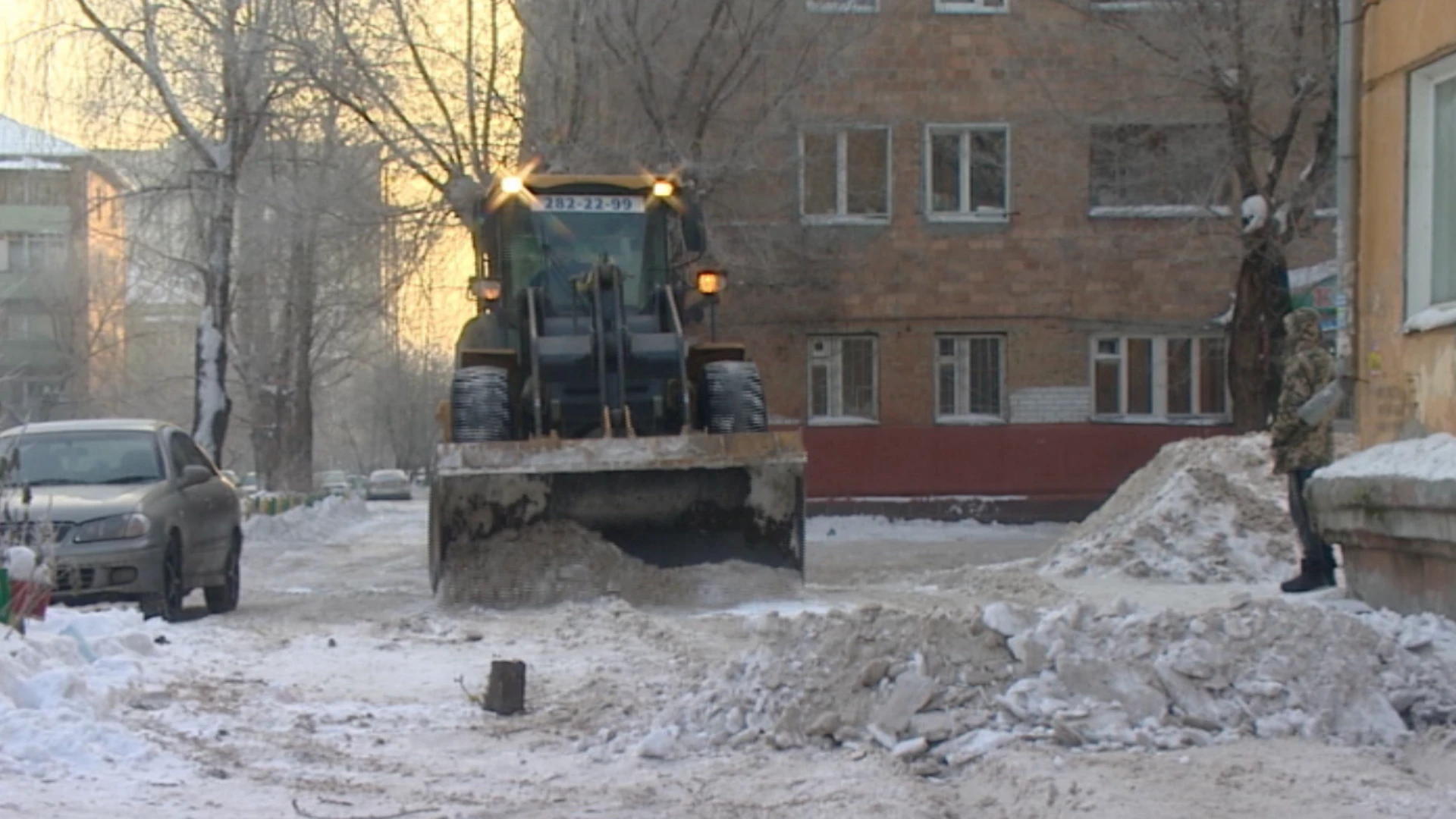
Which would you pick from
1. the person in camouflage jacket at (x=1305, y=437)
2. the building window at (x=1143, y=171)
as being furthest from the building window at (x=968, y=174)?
the person in camouflage jacket at (x=1305, y=437)

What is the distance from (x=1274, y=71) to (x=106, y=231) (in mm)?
17667

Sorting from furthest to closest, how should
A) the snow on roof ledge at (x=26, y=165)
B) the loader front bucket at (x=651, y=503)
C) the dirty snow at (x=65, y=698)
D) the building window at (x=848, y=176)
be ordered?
the snow on roof ledge at (x=26, y=165) < the building window at (x=848, y=176) < the loader front bucket at (x=651, y=503) < the dirty snow at (x=65, y=698)

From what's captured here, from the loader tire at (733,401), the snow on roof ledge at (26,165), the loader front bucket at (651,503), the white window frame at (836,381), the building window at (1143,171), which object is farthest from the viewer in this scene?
the snow on roof ledge at (26,165)

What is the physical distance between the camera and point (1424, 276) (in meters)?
9.45

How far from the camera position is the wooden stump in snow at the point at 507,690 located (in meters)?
8.11

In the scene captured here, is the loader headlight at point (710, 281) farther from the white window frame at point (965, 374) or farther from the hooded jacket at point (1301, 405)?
the white window frame at point (965, 374)

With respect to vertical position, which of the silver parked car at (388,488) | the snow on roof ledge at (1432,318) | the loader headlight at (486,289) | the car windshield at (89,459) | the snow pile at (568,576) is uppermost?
the loader headlight at (486,289)

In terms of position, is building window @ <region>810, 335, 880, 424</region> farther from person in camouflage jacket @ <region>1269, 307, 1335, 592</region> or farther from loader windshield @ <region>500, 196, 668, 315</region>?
person in camouflage jacket @ <region>1269, 307, 1335, 592</region>

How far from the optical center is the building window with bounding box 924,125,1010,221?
2600 cm

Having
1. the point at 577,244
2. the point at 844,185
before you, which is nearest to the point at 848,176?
the point at 844,185

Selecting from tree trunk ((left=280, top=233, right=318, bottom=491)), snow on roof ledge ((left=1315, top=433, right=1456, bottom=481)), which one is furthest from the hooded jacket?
tree trunk ((left=280, top=233, right=318, bottom=491))

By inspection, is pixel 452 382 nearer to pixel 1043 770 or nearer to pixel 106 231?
pixel 1043 770

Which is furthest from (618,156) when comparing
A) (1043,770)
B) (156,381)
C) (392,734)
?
(156,381)

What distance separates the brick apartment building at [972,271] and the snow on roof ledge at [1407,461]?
16.2 m
